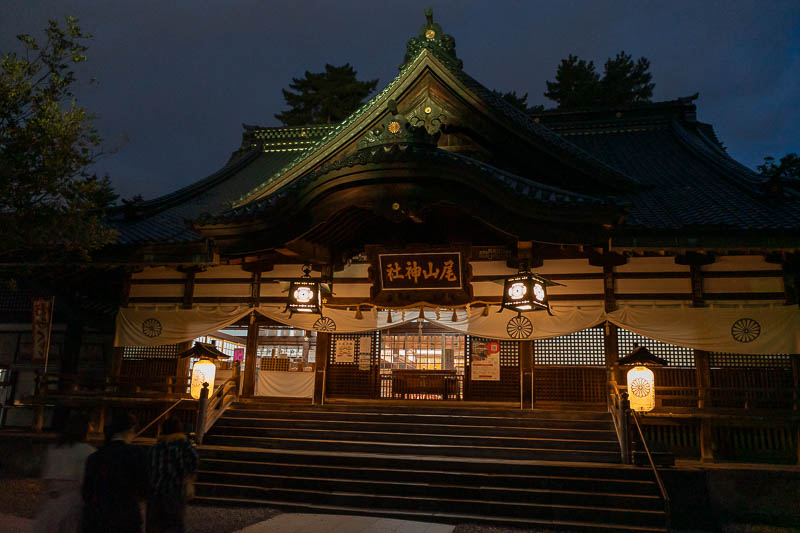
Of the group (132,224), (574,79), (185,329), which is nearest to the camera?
(185,329)

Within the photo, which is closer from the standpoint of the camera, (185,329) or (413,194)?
(413,194)

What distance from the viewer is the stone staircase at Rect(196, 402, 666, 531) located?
9.06 metres

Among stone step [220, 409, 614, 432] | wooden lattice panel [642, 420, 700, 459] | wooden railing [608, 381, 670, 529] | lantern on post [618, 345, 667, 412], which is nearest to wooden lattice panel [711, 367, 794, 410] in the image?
wooden lattice panel [642, 420, 700, 459]

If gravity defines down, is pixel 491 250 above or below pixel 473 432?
above

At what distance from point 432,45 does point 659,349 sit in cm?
941

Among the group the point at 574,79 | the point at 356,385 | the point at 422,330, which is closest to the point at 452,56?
the point at 422,330

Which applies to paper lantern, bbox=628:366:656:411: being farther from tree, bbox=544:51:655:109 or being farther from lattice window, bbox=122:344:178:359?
tree, bbox=544:51:655:109

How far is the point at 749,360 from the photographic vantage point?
12305 mm

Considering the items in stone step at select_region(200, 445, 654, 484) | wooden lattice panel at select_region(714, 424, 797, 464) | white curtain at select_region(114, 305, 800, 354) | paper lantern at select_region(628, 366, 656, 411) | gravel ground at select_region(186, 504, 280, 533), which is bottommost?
gravel ground at select_region(186, 504, 280, 533)

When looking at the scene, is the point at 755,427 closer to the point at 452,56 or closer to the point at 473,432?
the point at 473,432

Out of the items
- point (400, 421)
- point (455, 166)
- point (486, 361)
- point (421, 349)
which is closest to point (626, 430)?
point (400, 421)

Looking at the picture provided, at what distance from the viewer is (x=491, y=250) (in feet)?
45.2

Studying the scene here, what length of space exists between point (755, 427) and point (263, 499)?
9652mm

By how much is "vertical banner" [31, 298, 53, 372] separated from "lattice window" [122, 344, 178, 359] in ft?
6.18
